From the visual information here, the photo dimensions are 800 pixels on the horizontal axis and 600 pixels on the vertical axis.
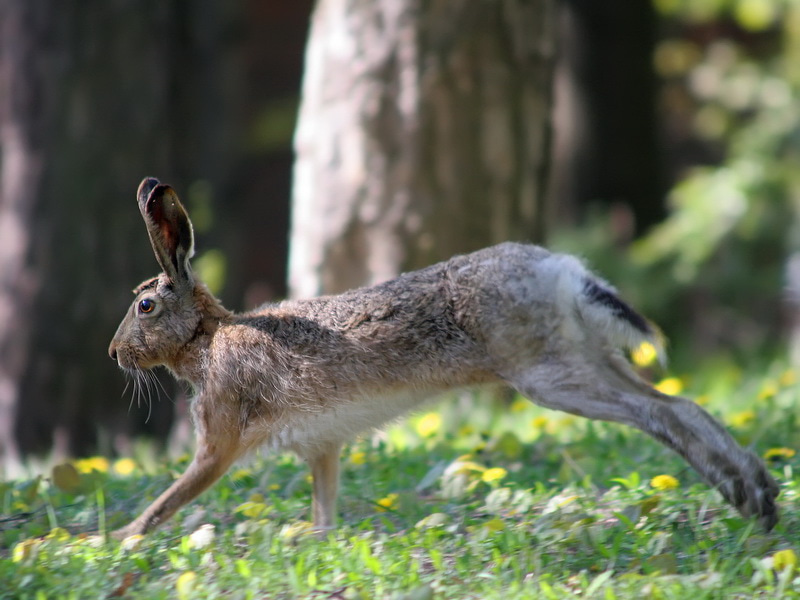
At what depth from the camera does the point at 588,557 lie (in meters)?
4.25

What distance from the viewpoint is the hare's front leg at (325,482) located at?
5023 mm

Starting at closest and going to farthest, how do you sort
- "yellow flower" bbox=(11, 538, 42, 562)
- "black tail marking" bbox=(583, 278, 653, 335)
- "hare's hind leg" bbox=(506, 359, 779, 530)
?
1. "yellow flower" bbox=(11, 538, 42, 562)
2. "hare's hind leg" bbox=(506, 359, 779, 530)
3. "black tail marking" bbox=(583, 278, 653, 335)

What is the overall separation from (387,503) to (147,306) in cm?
157

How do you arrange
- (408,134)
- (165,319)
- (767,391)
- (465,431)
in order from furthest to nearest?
1. (408,134)
2. (767,391)
3. (465,431)
4. (165,319)

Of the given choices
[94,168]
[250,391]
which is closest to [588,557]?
[250,391]

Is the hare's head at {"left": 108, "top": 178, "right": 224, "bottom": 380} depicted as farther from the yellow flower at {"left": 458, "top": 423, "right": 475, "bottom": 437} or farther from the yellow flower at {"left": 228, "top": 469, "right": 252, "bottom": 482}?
the yellow flower at {"left": 458, "top": 423, "right": 475, "bottom": 437}

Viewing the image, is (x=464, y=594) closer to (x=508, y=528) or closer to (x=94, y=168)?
(x=508, y=528)

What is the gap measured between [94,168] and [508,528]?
6.03m

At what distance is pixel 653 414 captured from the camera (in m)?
4.63

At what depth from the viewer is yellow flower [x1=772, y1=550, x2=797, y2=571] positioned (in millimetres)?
3902

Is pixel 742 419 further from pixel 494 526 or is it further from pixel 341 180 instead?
pixel 341 180

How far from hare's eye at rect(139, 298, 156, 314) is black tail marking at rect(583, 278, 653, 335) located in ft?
7.08

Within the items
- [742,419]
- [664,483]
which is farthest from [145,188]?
[742,419]

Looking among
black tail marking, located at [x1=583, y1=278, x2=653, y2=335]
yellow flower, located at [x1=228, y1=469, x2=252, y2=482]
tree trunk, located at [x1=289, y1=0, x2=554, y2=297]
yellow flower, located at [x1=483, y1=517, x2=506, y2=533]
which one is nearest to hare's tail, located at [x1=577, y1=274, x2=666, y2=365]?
black tail marking, located at [x1=583, y1=278, x2=653, y2=335]
